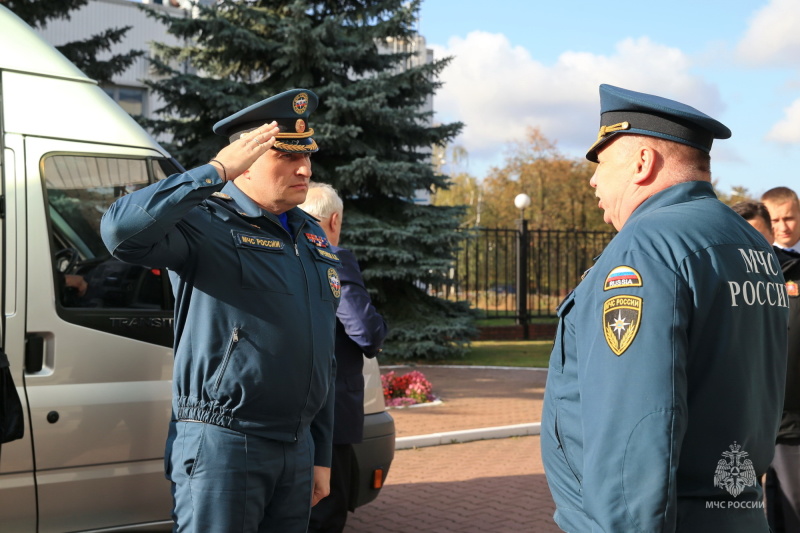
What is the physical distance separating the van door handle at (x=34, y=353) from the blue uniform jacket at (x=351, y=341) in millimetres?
1379

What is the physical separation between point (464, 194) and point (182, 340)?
41226 mm

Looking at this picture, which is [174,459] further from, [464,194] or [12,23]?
[464,194]

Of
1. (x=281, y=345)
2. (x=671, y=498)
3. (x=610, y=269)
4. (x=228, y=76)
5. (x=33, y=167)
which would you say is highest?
(x=228, y=76)

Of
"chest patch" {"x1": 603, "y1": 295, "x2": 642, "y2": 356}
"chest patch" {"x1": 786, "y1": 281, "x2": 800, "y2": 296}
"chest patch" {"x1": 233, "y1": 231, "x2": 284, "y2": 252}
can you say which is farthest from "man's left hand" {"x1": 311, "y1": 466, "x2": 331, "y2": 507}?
"chest patch" {"x1": 786, "y1": 281, "x2": 800, "y2": 296}

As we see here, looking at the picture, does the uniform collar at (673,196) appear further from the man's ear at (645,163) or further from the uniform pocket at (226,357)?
the uniform pocket at (226,357)

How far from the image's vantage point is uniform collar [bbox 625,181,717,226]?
7.07 feet

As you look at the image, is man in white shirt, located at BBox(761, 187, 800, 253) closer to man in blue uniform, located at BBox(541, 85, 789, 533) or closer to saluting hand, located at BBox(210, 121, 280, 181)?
man in blue uniform, located at BBox(541, 85, 789, 533)

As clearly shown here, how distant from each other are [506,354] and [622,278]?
14853 mm

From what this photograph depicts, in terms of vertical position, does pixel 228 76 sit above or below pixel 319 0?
below

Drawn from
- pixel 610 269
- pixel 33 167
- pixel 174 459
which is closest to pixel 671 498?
pixel 610 269

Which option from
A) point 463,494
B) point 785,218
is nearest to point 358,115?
point 463,494

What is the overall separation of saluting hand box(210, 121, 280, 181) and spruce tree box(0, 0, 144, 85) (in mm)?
10839

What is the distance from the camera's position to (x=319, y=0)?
15.4 metres

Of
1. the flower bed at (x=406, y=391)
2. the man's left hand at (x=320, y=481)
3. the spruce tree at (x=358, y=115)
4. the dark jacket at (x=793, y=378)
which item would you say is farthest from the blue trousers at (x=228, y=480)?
the spruce tree at (x=358, y=115)
